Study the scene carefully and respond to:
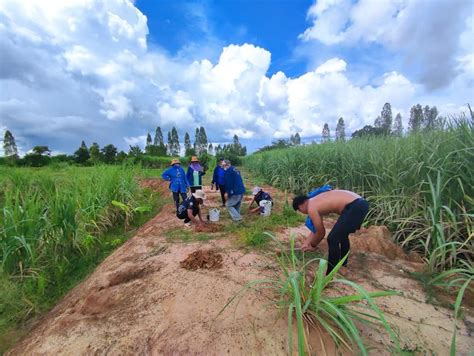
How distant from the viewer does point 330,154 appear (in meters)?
5.98

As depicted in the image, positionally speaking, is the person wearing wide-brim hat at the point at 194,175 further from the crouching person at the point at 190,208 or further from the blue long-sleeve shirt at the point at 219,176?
the crouching person at the point at 190,208

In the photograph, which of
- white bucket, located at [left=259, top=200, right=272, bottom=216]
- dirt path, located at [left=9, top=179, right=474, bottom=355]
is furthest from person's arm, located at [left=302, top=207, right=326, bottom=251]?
white bucket, located at [left=259, top=200, right=272, bottom=216]

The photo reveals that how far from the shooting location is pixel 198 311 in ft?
6.88

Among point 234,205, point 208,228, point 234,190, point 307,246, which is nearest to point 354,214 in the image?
point 307,246

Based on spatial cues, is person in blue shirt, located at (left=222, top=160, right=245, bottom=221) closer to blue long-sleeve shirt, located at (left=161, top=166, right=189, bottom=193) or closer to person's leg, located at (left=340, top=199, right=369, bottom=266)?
blue long-sleeve shirt, located at (left=161, top=166, right=189, bottom=193)

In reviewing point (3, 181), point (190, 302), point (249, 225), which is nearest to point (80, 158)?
point (3, 181)

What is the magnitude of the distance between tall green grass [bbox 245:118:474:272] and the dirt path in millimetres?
388

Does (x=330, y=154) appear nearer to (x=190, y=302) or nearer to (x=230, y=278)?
(x=230, y=278)

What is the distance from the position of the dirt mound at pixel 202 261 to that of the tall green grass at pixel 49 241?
180 cm

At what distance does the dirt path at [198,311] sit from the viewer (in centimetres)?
179

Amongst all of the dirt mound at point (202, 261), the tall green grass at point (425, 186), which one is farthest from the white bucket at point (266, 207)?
the dirt mound at point (202, 261)

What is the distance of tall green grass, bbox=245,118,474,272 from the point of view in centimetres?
270

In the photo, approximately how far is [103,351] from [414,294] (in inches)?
109

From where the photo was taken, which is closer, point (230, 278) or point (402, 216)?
point (230, 278)
